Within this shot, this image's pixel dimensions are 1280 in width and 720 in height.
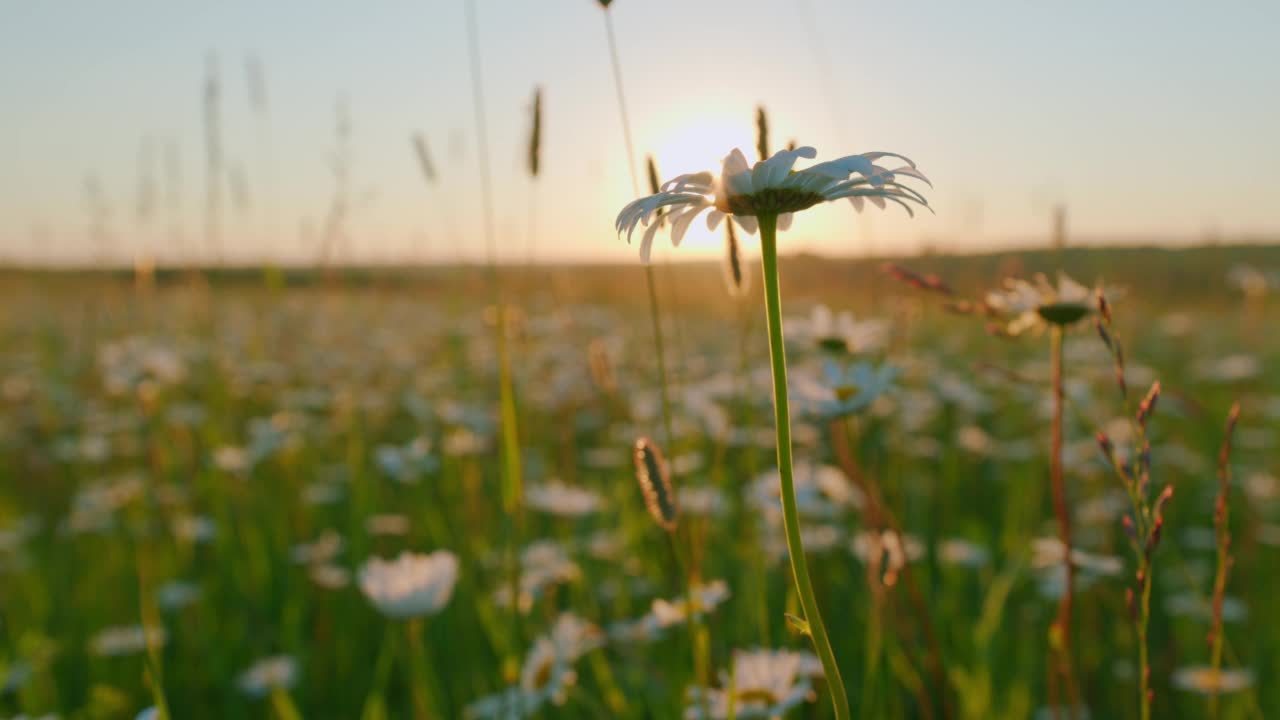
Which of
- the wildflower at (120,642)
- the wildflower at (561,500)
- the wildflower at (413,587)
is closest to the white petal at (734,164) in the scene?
the wildflower at (413,587)

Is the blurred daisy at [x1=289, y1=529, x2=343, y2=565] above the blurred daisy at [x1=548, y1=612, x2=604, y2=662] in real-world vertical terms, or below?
below

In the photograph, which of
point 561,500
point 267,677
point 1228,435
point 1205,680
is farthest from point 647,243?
point 1205,680

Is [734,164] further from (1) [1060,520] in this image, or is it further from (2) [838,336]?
(2) [838,336]

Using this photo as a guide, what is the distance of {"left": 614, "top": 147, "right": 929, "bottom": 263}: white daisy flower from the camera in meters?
0.63

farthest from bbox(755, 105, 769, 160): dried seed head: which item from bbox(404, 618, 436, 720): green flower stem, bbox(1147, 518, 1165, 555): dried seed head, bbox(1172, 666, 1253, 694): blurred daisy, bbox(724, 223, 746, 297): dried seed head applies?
bbox(1172, 666, 1253, 694): blurred daisy

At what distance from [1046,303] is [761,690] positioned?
645mm

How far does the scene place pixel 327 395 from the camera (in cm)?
441

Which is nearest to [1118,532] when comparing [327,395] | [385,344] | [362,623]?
[362,623]

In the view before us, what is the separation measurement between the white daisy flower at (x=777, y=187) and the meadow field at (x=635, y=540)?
0.79 ft

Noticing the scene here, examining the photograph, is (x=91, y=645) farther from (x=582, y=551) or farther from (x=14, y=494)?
(x=14, y=494)

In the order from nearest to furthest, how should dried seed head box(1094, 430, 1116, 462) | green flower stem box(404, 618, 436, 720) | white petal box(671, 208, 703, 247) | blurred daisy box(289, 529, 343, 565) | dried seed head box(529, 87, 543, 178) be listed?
white petal box(671, 208, 703, 247), dried seed head box(1094, 430, 1116, 462), dried seed head box(529, 87, 543, 178), green flower stem box(404, 618, 436, 720), blurred daisy box(289, 529, 343, 565)

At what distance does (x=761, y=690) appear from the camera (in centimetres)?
112

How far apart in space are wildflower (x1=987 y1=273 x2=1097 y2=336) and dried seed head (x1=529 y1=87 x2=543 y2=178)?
63 cm

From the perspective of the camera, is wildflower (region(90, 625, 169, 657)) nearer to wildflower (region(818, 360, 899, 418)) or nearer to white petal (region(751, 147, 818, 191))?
wildflower (region(818, 360, 899, 418))
